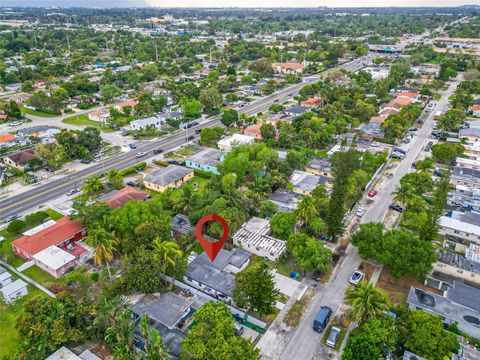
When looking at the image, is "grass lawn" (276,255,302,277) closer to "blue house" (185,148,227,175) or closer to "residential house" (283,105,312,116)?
"blue house" (185,148,227,175)

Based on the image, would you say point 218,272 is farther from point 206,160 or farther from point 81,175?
point 81,175

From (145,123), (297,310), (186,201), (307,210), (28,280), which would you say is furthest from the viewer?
(145,123)

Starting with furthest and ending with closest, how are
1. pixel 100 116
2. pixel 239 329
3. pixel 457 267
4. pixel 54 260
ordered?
pixel 100 116 → pixel 54 260 → pixel 457 267 → pixel 239 329

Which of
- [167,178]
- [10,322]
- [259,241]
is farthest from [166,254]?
[167,178]

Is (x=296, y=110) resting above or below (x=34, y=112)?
above

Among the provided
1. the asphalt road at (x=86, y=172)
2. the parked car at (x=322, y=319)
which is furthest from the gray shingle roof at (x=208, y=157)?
the parked car at (x=322, y=319)
